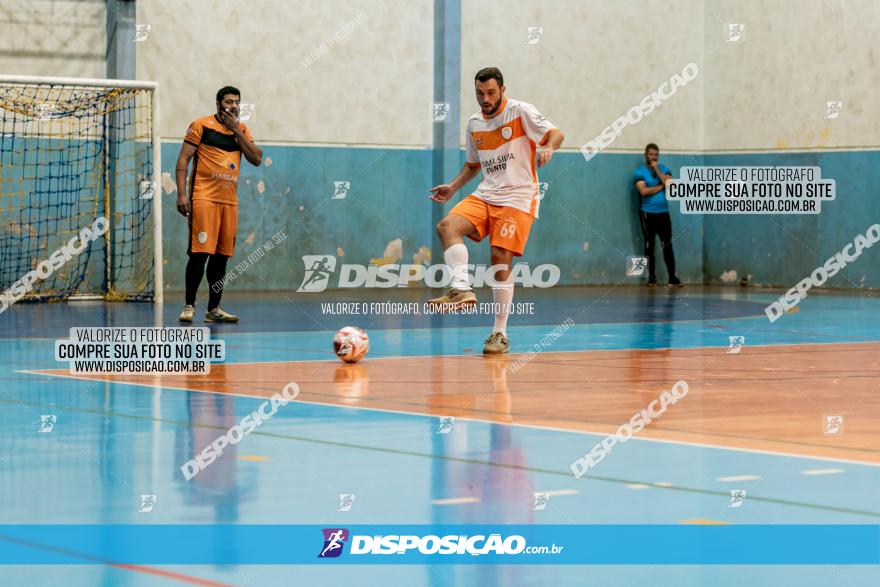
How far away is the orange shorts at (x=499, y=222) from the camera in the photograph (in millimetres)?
11000

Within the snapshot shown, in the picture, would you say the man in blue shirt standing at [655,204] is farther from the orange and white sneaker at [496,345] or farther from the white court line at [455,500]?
the white court line at [455,500]

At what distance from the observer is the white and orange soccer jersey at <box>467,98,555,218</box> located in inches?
439

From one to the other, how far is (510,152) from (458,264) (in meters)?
1.09

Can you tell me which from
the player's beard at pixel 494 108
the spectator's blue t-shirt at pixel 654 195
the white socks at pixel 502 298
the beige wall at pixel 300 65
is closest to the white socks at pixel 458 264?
the white socks at pixel 502 298

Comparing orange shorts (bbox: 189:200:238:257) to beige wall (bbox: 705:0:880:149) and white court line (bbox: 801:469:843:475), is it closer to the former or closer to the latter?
white court line (bbox: 801:469:843:475)

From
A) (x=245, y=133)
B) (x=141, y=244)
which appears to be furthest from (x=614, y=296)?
(x=245, y=133)

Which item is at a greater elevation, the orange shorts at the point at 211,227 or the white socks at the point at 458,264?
the orange shorts at the point at 211,227

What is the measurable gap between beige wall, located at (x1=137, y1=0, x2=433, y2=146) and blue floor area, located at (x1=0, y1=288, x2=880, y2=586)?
1163 cm

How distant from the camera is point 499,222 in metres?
11.1

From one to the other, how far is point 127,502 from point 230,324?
9.06 meters

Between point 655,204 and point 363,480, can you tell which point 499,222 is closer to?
point 363,480

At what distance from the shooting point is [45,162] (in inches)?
743

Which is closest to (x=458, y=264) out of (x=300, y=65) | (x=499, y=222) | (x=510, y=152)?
(x=499, y=222)

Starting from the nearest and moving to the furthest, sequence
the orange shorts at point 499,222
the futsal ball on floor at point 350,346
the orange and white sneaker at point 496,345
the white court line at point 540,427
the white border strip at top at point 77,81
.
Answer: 1. the white court line at point 540,427
2. the futsal ball on floor at point 350,346
3. the orange and white sneaker at point 496,345
4. the orange shorts at point 499,222
5. the white border strip at top at point 77,81
